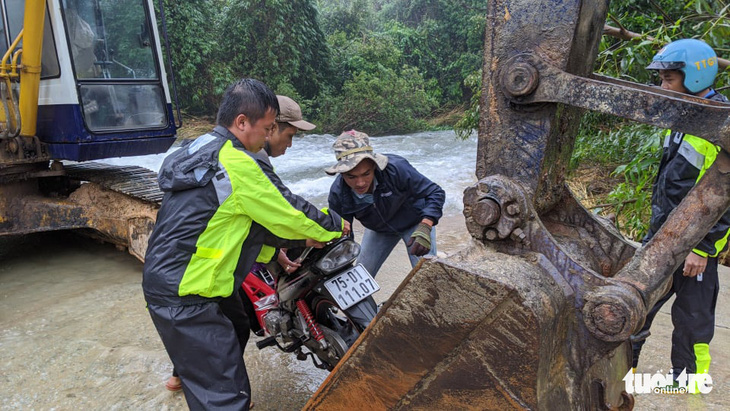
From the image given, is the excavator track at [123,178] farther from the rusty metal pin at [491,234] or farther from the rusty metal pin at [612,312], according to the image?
the rusty metal pin at [612,312]

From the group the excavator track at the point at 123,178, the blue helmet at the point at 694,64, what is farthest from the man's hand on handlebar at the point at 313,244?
the excavator track at the point at 123,178

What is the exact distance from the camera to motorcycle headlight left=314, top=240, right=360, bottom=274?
2.83 m

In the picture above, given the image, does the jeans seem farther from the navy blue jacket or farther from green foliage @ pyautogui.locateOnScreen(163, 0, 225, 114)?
green foliage @ pyautogui.locateOnScreen(163, 0, 225, 114)

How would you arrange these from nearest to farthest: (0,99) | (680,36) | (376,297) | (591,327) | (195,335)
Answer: (591,327) < (195,335) < (376,297) < (0,99) < (680,36)

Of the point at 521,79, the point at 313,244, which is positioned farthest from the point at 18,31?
the point at 521,79

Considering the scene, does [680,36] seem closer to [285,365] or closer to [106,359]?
[285,365]

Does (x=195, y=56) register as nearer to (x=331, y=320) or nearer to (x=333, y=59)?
(x=333, y=59)

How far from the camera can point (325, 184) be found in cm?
941

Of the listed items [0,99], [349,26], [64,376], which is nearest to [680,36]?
[64,376]

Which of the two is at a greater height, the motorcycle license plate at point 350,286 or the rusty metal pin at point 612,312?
the rusty metal pin at point 612,312

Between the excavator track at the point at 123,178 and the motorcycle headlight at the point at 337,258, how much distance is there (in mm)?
2522

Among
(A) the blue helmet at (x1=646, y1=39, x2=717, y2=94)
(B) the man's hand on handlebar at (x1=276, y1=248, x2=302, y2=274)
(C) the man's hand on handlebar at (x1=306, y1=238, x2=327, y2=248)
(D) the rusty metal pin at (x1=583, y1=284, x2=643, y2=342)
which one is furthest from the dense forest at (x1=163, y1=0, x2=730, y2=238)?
(D) the rusty metal pin at (x1=583, y1=284, x2=643, y2=342)

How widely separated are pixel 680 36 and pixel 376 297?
410cm

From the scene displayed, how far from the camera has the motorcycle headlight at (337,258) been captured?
283 cm
